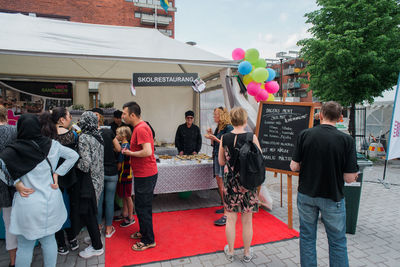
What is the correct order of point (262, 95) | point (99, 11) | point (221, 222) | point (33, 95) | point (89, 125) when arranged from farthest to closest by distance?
point (99, 11) < point (33, 95) < point (262, 95) < point (221, 222) < point (89, 125)

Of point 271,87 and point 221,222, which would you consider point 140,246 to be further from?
point 271,87

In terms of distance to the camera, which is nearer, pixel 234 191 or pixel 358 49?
pixel 234 191

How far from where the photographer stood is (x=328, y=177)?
2195mm

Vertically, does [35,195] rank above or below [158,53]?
below

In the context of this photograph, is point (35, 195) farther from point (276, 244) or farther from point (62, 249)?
point (276, 244)

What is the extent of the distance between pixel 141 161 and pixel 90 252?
3.86 feet

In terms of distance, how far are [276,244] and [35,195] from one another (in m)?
2.70

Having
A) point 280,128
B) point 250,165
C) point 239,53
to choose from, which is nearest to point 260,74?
point 239,53

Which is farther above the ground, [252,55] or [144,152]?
[252,55]

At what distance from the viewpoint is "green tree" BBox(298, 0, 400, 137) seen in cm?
888

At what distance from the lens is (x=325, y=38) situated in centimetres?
1046

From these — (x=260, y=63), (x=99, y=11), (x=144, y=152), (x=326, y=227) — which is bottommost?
(x=326, y=227)

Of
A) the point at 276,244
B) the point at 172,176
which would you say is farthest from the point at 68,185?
the point at 276,244

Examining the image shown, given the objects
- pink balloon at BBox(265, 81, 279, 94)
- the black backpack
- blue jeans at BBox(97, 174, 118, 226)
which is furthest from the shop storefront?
the black backpack
